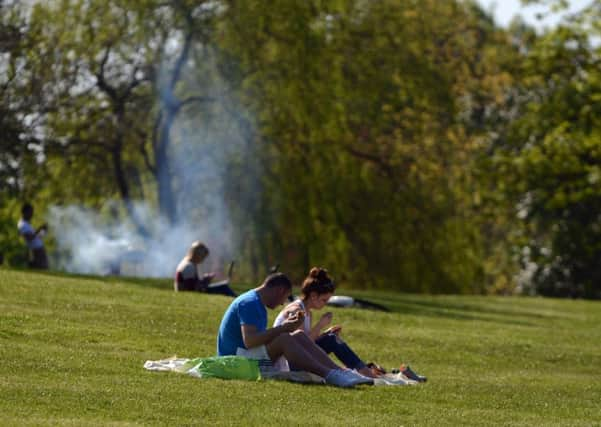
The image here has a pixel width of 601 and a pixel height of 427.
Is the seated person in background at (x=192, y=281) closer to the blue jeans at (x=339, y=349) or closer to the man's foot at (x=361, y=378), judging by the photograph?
the blue jeans at (x=339, y=349)

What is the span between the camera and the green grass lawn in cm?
1492

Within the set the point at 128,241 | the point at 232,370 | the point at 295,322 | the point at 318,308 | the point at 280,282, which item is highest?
the point at 128,241

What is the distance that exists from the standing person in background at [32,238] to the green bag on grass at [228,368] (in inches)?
728

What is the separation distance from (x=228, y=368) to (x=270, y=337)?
0.66 meters

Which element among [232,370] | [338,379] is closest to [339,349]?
[338,379]

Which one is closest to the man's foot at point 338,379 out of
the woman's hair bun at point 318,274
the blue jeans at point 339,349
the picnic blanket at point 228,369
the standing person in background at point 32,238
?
the picnic blanket at point 228,369

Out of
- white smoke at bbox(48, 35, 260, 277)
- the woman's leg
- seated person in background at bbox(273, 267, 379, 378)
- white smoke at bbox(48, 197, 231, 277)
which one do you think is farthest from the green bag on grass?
white smoke at bbox(48, 197, 231, 277)

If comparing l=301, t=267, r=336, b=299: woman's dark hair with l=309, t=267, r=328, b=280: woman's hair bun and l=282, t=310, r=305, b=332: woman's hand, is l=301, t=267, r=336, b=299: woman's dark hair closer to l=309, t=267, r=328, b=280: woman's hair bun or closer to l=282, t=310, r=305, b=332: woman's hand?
l=309, t=267, r=328, b=280: woman's hair bun

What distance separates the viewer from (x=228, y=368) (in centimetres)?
1753

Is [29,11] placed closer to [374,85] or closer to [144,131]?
[144,131]

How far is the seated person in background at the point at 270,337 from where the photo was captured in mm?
17719

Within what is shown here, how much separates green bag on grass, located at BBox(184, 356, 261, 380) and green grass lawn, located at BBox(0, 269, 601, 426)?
0.30 metres

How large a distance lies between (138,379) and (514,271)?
46965mm

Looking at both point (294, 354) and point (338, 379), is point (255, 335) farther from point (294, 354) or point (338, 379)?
point (338, 379)
